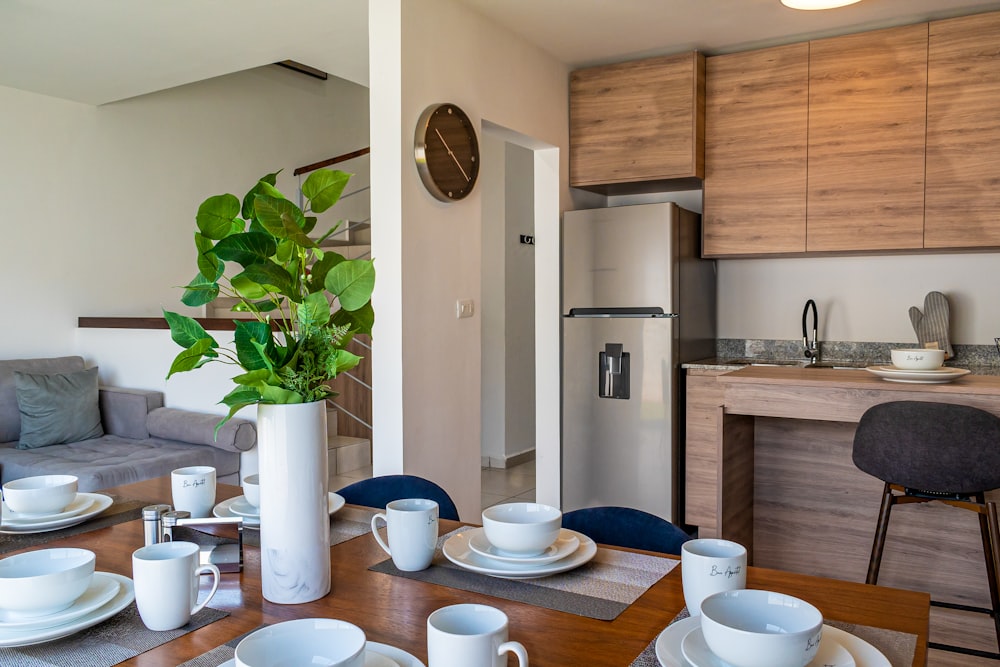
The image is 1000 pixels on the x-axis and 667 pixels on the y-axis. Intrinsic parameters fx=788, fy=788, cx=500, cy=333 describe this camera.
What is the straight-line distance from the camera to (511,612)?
3.55 ft

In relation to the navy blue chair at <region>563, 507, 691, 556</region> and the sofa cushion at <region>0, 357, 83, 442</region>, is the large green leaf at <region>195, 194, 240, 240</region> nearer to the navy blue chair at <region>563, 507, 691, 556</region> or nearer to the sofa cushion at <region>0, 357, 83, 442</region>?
the navy blue chair at <region>563, 507, 691, 556</region>

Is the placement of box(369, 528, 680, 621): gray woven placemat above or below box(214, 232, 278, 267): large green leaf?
below

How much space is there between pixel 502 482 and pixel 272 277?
439 centimetres

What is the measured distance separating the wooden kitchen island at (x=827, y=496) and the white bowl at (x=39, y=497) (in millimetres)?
2067

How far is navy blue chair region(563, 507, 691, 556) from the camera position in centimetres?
156

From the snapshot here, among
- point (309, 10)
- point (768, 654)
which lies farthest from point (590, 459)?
point (768, 654)

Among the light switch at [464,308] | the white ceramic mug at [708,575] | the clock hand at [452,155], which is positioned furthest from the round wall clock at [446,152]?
the white ceramic mug at [708,575]

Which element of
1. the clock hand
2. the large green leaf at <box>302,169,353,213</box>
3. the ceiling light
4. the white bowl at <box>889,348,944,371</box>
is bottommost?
the white bowl at <box>889,348,944,371</box>

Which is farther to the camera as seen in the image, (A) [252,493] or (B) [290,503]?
(A) [252,493]

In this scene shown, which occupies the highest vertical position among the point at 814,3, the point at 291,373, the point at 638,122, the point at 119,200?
the point at 814,3

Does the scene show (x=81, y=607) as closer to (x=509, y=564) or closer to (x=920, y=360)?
(x=509, y=564)

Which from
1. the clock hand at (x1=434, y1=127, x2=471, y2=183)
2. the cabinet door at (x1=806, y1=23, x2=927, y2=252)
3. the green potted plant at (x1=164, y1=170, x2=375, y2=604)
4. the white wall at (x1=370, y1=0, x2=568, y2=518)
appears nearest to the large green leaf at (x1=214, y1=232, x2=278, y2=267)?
the green potted plant at (x1=164, y1=170, x2=375, y2=604)

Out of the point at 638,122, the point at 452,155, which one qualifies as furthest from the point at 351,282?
the point at 638,122

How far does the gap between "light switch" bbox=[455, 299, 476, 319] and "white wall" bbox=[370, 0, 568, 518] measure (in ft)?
0.09
